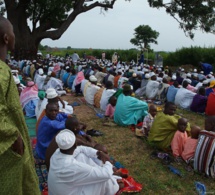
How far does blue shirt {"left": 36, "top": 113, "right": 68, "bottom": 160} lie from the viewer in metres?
4.02

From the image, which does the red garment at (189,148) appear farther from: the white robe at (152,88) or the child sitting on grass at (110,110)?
the white robe at (152,88)

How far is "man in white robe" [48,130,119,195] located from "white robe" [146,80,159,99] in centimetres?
676

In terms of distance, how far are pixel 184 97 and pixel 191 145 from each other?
3.95 meters

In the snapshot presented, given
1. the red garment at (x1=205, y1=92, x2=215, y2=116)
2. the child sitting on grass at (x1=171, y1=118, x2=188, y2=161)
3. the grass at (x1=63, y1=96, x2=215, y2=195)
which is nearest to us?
the grass at (x1=63, y1=96, x2=215, y2=195)

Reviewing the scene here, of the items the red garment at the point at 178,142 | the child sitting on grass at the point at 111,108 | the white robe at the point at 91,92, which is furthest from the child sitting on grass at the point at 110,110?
the red garment at the point at 178,142

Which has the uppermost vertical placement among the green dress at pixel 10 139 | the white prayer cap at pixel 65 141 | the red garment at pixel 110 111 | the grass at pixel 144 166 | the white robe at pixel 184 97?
the green dress at pixel 10 139

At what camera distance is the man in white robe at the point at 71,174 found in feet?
8.61

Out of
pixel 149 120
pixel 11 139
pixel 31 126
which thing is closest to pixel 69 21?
pixel 31 126

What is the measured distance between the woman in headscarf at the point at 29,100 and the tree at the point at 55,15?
13215 millimetres

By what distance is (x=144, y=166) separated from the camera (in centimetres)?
439

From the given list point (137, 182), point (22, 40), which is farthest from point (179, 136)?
point (22, 40)

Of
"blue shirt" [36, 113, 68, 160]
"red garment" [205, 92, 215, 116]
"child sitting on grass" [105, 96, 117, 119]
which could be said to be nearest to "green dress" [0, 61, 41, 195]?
"blue shirt" [36, 113, 68, 160]

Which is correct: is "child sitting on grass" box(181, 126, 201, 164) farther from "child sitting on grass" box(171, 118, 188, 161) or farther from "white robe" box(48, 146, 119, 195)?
"white robe" box(48, 146, 119, 195)

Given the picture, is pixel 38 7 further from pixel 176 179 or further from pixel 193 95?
pixel 176 179
